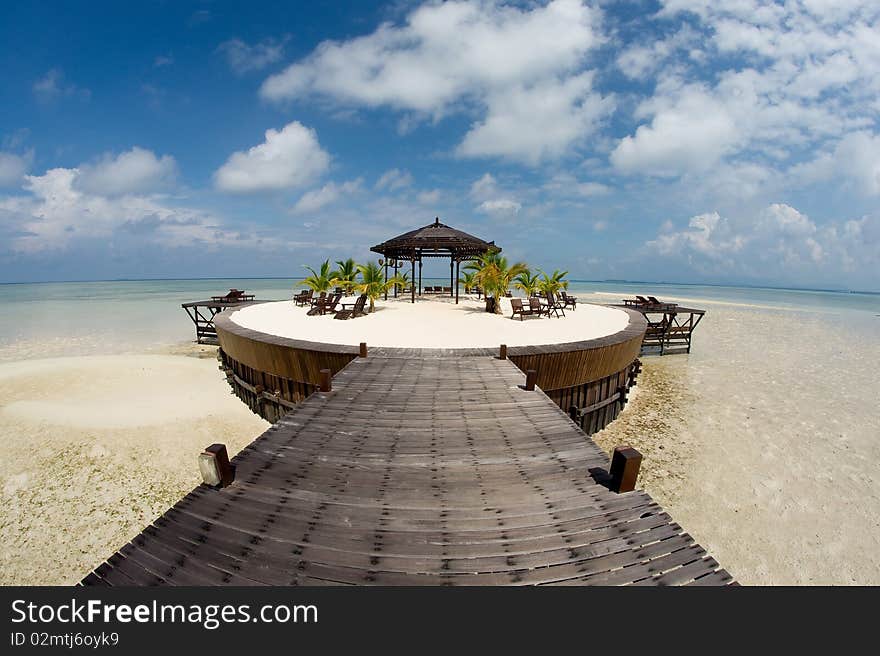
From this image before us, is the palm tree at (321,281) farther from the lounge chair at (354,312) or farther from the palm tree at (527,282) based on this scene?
the palm tree at (527,282)

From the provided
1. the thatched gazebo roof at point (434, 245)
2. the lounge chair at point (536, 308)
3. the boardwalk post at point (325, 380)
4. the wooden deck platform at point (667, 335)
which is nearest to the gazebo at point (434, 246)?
the thatched gazebo roof at point (434, 245)

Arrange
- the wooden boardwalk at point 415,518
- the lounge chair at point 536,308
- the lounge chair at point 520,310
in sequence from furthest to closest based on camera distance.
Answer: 1. the lounge chair at point 536,308
2. the lounge chair at point 520,310
3. the wooden boardwalk at point 415,518

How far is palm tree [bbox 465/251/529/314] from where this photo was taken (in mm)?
16938

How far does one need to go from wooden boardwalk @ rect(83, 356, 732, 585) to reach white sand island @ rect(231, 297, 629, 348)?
5.06 m

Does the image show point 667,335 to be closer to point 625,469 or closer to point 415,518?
point 625,469

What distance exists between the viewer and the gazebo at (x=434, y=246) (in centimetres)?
1956

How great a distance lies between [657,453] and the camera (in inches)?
345

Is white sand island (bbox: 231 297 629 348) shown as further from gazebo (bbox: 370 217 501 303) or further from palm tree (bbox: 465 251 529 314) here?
gazebo (bbox: 370 217 501 303)

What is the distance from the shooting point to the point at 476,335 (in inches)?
426

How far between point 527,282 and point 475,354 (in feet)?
35.9

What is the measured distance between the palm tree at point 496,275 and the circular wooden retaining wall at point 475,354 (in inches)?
271

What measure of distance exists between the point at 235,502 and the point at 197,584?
828 millimetres
